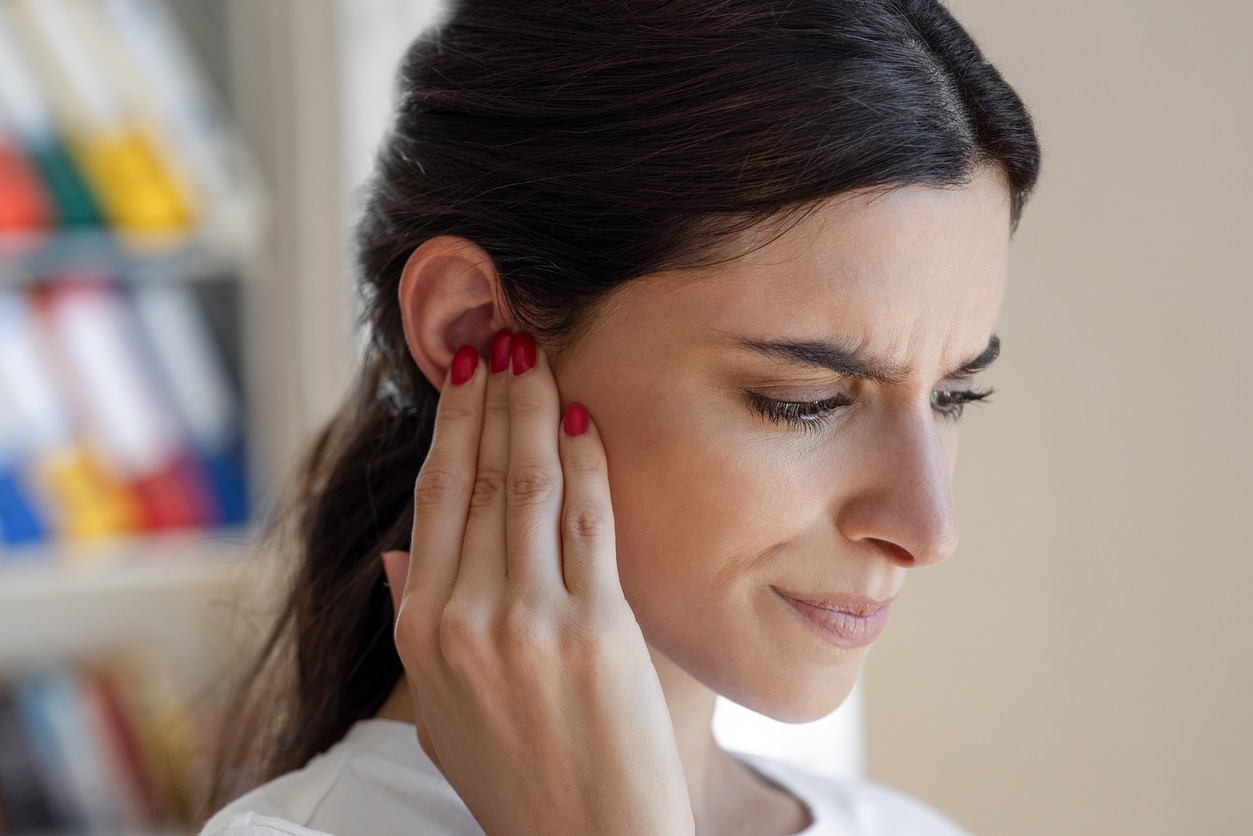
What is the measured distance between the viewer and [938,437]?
90 cm

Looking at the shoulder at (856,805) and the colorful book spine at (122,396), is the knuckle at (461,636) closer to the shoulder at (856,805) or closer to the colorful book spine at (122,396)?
the shoulder at (856,805)

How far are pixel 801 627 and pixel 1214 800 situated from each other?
0.47 m

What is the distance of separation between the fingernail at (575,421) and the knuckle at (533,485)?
3 cm

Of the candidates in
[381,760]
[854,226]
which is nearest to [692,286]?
[854,226]

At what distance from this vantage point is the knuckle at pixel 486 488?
0.92 metres

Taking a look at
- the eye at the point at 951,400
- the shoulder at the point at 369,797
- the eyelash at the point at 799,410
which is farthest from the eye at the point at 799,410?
the shoulder at the point at 369,797

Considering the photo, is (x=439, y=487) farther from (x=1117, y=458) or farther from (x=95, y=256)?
(x=95, y=256)

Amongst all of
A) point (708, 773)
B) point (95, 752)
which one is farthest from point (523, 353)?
point (95, 752)

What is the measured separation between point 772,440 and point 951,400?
0.62 ft

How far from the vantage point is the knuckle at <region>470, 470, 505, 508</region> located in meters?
0.92

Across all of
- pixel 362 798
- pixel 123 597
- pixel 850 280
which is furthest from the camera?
pixel 123 597

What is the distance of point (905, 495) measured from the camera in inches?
33.7

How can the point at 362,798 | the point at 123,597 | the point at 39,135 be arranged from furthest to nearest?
1. the point at 123,597
2. the point at 39,135
3. the point at 362,798

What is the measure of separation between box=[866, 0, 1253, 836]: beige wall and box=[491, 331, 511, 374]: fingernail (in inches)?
22.0
